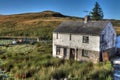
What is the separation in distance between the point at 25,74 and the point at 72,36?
11462mm

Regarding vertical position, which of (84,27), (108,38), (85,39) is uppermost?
(84,27)

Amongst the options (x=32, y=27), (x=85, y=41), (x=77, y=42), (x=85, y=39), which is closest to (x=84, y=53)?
(x=85, y=41)

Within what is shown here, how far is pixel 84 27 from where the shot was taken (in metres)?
29.7

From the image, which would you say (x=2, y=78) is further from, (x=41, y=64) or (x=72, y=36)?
(x=72, y=36)

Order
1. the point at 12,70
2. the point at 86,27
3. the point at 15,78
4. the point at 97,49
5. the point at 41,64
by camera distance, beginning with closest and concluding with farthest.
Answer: the point at 15,78 < the point at 12,70 < the point at 41,64 < the point at 97,49 < the point at 86,27

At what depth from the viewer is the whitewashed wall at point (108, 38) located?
1093 inches

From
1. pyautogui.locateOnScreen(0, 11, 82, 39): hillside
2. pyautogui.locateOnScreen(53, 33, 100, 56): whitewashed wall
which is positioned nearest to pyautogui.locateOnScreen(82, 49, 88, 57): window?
pyautogui.locateOnScreen(53, 33, 100, 56): whitewashed wall

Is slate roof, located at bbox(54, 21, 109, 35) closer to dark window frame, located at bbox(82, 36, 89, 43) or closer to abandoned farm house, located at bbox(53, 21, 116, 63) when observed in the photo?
abandoned farm house, located at bbox(53, 21, 116, 63)

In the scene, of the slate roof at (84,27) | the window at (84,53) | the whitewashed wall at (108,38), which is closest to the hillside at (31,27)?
the slate roof at (84,27)

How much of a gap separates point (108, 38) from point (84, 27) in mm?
3761

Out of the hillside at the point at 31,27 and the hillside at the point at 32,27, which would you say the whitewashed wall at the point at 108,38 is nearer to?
the hillside at the point at 32,27

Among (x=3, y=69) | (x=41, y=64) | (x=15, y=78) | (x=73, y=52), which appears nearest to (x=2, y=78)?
(x=15, y=78)

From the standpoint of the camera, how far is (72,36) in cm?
2991

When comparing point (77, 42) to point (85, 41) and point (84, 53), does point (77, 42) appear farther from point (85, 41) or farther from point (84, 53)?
Result: point (84, 53)
